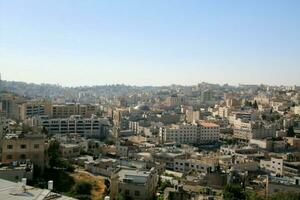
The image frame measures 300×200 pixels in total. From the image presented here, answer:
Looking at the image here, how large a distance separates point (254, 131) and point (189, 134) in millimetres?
2933

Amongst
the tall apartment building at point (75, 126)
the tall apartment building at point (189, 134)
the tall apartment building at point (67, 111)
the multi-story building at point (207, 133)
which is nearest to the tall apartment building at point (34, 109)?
the tall apartment building at point (67, 111)

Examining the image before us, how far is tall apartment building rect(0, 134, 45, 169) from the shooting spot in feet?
30.8

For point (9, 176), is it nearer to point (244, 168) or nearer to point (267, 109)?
point (244, 168)

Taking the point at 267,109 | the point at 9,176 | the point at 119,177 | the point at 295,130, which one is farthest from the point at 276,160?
the point at 267,109

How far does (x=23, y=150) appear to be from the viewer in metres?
9.43

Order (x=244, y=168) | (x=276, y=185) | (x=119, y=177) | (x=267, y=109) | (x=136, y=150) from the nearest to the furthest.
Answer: (x=119, y=177) → (x=276, y=185) → (x=244, y=168) → (x=136, y=150) → (x=267, y=109)

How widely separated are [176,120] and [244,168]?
1450cm

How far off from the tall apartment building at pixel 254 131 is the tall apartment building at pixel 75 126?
6008 mm

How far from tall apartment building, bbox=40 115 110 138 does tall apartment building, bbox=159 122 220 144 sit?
2500 millimetres

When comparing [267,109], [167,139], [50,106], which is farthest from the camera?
[267,109]

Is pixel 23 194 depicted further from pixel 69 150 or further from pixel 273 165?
pixel 273 165

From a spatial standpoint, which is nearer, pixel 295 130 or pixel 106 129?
pixel 106 129

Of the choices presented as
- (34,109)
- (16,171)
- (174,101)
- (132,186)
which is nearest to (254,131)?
(34,109)

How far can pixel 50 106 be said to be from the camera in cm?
2344
